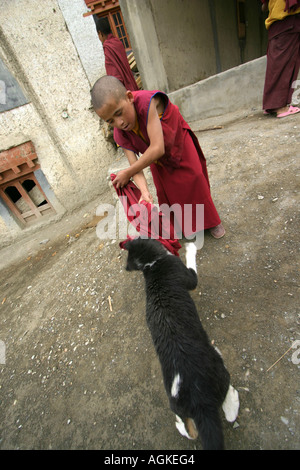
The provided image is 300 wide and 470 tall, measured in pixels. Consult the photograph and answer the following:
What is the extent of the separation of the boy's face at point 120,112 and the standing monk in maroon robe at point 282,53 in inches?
117

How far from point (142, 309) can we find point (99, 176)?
11.8ft

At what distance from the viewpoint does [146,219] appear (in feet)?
5.65

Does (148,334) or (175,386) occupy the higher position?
(175,386)

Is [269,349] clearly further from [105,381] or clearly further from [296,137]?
[296,137]

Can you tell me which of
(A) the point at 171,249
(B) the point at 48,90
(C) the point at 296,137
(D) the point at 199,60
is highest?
(B) the point at 48,90

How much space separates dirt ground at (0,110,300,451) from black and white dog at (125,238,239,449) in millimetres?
230

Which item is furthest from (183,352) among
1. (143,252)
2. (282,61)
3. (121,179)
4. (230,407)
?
(282,61)

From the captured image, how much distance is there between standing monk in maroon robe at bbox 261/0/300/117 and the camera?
3.06 metres

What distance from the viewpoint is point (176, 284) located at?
1.47m

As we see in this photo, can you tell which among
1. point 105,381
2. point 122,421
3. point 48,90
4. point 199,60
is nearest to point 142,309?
point 105,381

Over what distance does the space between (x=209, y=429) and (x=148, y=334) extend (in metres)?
0.92

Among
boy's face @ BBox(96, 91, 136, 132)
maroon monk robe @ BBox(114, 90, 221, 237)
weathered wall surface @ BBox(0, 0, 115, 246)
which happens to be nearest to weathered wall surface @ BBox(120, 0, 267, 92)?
weathered wall surface @ BBox(0, 0, 115, 246)

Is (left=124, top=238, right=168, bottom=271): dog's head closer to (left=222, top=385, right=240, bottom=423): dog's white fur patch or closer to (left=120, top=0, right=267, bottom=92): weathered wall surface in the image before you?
(left=222, top=385, right=240, bottom=423): dog's white fur patch

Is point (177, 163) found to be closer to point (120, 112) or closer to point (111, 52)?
point (120, 112)
